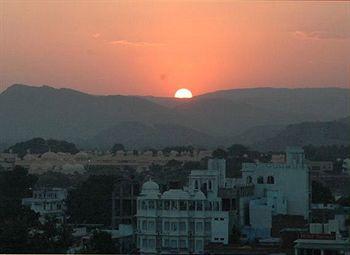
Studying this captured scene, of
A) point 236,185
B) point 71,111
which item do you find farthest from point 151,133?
point 236,185

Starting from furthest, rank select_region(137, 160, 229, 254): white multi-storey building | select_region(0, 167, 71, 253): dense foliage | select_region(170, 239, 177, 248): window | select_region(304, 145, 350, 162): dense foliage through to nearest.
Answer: select_region(304, 145, 350, 162): dense foliage
select_region(170, 239, 177, 248): window
select_region(137, 160, 229, 254): white multi-storey building
select_region(0, 167, 71, 253): dense foliage

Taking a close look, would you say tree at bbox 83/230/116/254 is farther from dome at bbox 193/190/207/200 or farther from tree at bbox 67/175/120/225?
tree at bbox 67/175/120/225

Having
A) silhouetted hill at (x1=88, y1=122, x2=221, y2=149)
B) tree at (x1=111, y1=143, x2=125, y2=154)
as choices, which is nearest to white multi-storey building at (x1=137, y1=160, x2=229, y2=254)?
tree at (x1=111, y1=143, x2=125, y2=154)

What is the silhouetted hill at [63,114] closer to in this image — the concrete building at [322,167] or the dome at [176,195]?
the concrete building at [322,167]

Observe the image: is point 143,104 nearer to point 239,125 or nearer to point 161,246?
point 239,125

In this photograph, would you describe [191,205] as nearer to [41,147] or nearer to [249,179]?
[249,179]
